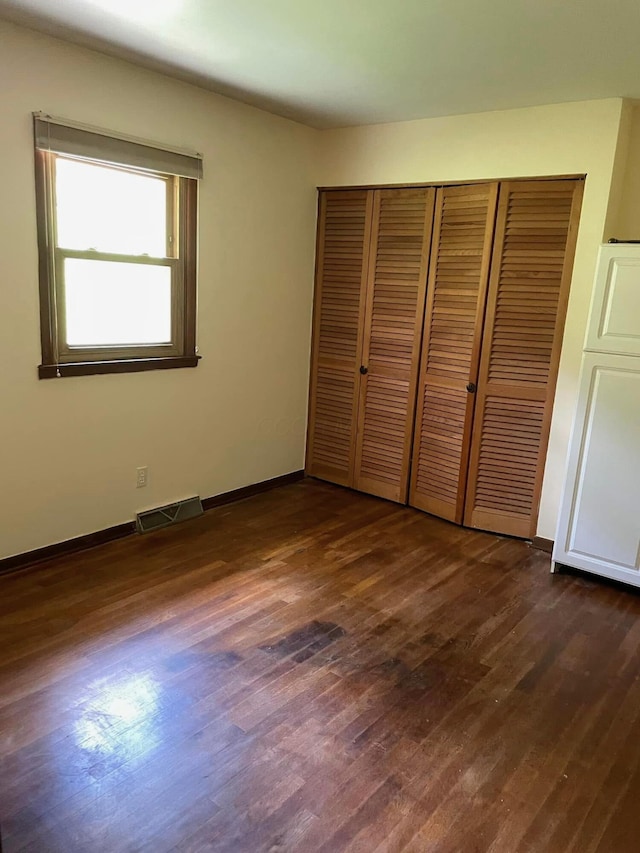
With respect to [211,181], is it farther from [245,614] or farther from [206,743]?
[206,743]

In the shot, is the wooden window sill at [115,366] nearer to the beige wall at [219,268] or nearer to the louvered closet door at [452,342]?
the beige wall at [219,268]

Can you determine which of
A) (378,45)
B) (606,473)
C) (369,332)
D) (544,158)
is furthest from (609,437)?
(378,45)

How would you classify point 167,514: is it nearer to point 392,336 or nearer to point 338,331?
point 338,331

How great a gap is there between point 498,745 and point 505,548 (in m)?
1.64

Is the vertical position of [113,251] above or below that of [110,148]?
below

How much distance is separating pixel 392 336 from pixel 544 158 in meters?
1.34

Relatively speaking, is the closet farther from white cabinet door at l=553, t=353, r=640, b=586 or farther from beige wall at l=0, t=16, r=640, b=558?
white cabinet door at l=553, t=353, r=640, b=586

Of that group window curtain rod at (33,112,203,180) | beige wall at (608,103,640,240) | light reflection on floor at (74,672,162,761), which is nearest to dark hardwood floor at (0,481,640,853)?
light reflection on floor at (74,672,162,761)

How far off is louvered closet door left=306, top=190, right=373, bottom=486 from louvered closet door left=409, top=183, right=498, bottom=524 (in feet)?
1.71

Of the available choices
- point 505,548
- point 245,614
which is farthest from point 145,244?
point 505,548

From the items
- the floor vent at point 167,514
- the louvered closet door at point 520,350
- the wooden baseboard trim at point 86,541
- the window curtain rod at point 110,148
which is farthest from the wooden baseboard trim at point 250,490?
the window curtain rod at point 110,148

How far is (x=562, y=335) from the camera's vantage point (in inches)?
131

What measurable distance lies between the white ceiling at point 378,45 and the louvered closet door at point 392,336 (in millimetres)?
656

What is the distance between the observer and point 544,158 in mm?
3234
